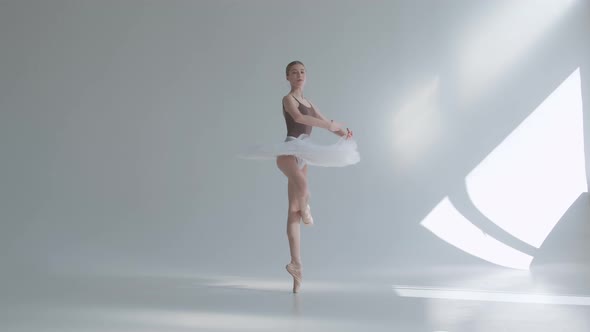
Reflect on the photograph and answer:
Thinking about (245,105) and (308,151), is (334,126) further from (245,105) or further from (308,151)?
(245,105)

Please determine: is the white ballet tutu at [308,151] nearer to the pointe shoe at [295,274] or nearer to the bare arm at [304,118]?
the bare arm at [304,118]

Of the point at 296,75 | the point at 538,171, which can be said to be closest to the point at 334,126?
the point at 296,75

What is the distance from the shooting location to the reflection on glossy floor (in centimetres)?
277

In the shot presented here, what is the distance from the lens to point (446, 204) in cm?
586

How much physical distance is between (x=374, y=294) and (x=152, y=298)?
3.72ft

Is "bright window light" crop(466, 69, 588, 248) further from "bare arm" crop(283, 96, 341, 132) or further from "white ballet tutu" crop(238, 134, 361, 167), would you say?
"bare arm" crop(283, 96, 341, 132)

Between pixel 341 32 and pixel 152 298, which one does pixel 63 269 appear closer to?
pixel 152 298

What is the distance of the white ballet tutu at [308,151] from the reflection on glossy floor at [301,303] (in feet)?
2.32

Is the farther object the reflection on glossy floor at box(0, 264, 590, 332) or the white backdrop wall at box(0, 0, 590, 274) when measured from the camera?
the white backdrop wall at box(0, 0, 590, 274)

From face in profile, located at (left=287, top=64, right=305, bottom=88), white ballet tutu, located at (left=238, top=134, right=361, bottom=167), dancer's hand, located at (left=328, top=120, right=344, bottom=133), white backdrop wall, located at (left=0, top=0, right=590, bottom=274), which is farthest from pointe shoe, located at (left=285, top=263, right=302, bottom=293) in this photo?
white backdrop wall, located at (left=0, top=0, right=590, bottom=274)

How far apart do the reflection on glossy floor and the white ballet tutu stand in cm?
71

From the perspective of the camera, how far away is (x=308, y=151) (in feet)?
12.4

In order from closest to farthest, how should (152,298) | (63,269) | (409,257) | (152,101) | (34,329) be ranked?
(34,329) → (152,298) → (63,269) → (409,257) → (152,101)

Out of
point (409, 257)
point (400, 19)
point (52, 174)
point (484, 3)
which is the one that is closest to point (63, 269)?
point (52, 174)
